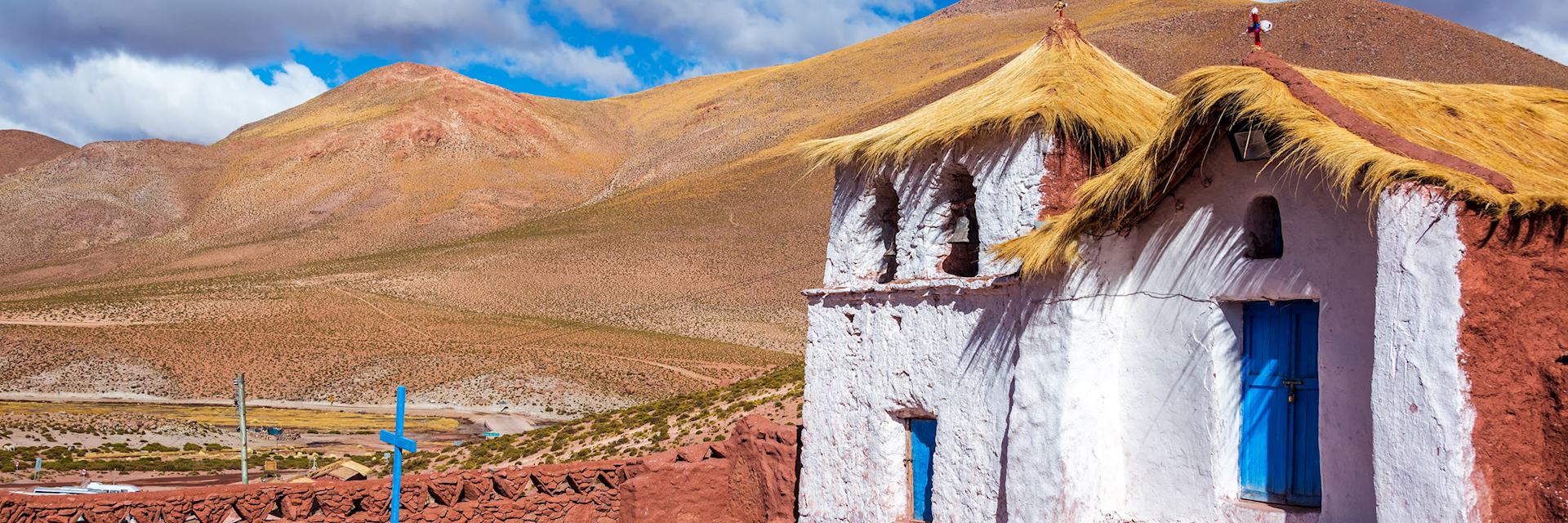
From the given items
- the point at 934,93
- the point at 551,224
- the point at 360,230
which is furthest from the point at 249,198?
the point at 934,93

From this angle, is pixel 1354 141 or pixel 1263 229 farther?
pixel 1263 229

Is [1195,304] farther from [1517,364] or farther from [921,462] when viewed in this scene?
[921,462]

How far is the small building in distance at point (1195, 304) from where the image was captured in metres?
7.80

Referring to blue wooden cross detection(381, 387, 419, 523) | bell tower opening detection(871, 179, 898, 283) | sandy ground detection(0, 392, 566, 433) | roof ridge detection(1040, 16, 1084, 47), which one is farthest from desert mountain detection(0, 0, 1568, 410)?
blue wooden cross detection(381, 387, 419, 523)

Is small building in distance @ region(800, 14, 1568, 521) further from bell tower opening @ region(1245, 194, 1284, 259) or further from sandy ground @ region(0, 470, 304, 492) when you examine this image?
sandy ground @ region(0, 470, 304, 492)

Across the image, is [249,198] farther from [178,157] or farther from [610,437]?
[610,437]

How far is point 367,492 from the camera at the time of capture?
14945 millimetres

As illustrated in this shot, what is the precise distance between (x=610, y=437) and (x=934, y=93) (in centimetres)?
7562

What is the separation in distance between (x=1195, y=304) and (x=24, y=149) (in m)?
155

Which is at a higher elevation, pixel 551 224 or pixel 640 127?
pixel 640 127

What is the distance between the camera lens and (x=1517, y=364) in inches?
308

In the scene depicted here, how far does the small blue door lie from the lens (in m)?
13.1

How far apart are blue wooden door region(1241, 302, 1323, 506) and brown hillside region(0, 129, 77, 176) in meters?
142

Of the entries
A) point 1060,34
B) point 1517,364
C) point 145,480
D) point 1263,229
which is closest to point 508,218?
point 145,480
